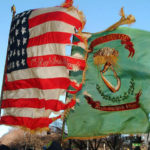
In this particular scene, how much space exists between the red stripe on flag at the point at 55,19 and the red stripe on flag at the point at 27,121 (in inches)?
112

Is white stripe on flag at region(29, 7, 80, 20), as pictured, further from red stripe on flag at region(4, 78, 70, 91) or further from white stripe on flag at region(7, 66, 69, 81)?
red stripe on flag at region(4, 78, 70, 91)

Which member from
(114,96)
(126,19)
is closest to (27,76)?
(114,96)

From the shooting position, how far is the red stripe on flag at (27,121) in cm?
774

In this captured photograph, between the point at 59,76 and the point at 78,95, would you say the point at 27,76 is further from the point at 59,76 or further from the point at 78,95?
the point at 78,95

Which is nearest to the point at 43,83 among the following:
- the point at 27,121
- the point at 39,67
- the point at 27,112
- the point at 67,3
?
→ the point at 39,67

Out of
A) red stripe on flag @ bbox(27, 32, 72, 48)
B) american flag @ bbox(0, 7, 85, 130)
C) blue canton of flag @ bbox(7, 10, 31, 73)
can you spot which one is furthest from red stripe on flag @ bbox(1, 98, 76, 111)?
red stripe on flag @ bbox(27, 32, 72, 48)

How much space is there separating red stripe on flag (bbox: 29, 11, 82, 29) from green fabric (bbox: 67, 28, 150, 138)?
1.29 m

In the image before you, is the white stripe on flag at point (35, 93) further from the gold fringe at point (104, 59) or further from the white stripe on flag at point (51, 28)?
the gold fringe at point (104, 59)

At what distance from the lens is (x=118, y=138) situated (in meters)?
27.6

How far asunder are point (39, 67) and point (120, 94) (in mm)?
2669

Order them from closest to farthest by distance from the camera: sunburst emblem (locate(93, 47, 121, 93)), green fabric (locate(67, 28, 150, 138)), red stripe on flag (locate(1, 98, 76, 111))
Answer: red stripe on flag (locate(1, 98, 76, 111))
green fabric (locate(67, 28, 150, 138))
sunburst emblem (locate(93, 47, 121, 93))

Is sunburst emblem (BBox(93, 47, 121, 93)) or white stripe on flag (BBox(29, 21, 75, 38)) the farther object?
sunburst emblem (BBox(93, 47, 121, 93))

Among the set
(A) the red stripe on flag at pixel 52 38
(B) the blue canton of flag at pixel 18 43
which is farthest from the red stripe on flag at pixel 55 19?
(A) the red stripe on flag at pixel 52 38

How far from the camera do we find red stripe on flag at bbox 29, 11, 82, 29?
8391 mm
